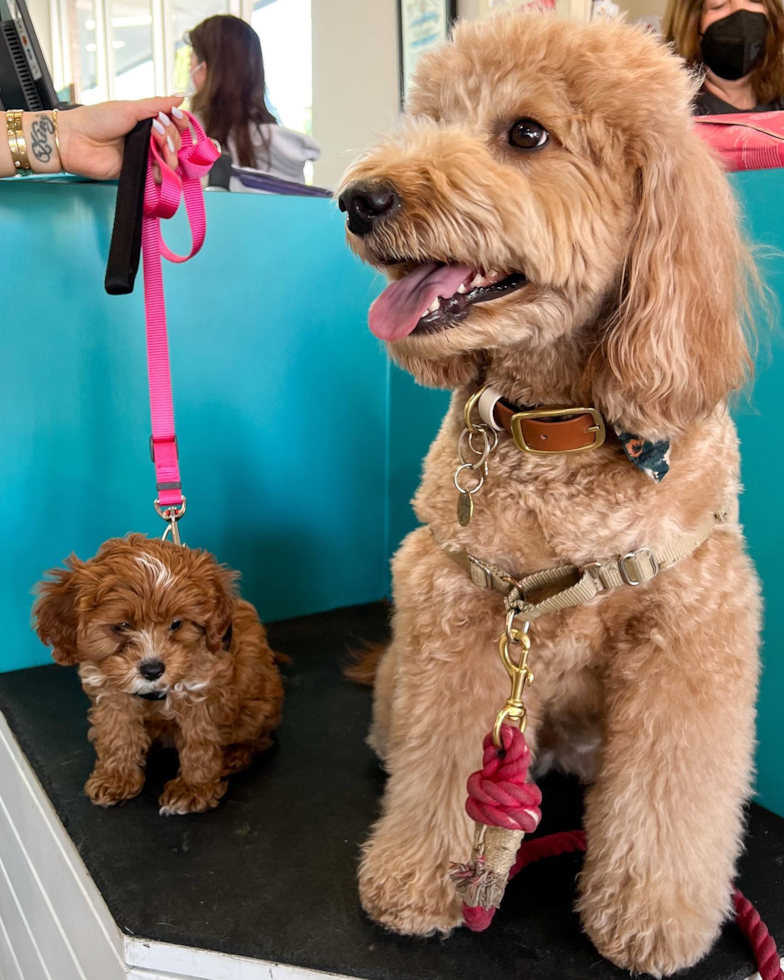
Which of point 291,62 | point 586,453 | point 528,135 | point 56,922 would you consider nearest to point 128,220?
point 528,135

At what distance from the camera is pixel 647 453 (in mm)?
741

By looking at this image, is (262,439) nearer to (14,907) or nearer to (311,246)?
(311,246)

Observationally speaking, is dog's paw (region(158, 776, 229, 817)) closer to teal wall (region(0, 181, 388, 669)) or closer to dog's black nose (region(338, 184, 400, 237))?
teal wall (region(0, 181, 388, 669))

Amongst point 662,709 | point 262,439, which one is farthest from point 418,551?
point 262,439

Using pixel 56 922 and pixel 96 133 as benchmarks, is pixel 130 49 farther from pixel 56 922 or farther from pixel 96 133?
pixel 56 922

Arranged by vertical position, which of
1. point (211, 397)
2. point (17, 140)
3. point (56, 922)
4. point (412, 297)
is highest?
point (17, 140)

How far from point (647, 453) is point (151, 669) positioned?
587 mm

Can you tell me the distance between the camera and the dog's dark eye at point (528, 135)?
720 mm

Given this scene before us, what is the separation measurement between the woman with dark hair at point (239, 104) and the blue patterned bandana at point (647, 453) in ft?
5.10

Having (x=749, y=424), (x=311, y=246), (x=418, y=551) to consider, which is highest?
(x=311, y=246)

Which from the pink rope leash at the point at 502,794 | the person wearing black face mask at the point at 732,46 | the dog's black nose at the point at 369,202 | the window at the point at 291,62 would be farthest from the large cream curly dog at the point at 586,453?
the window at the point at 291,62

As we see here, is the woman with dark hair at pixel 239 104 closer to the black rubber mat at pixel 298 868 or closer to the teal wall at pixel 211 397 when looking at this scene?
the teal wall at pixel 211 397

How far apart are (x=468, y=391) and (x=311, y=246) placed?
0.72m

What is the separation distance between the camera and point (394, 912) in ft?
2.79
